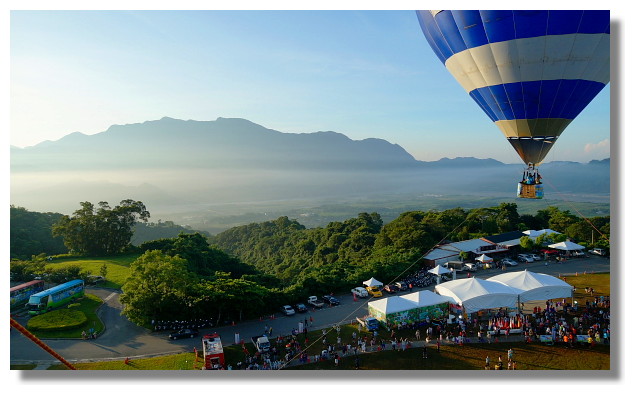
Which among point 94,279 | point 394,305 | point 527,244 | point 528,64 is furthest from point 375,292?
point 94,279

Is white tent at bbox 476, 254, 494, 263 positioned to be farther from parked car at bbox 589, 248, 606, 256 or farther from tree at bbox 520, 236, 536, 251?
parked car at bbox 589, 248, 606, 256

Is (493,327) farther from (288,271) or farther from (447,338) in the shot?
(288,271)

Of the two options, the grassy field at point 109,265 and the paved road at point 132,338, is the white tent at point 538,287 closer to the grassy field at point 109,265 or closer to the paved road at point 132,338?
the paved road at point 132,338

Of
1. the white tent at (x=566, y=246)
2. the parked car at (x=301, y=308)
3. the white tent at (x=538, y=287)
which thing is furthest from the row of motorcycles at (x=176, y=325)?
the white tent at (x=566, y=246)

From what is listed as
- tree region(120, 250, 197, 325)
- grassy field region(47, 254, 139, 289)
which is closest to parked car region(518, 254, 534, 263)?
tree region(120, 250, 197, 325)

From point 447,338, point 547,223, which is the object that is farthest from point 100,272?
point 547,223
